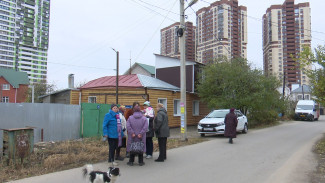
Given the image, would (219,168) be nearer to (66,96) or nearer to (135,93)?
(135,93)

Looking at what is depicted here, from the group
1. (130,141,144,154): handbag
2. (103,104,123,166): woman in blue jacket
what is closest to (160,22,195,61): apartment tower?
(103,104,123,166): woman in blue jacket

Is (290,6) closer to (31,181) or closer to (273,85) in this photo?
(273,85)

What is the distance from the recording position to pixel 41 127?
448 inches

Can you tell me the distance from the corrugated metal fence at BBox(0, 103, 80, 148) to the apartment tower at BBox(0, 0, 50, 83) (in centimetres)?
10866

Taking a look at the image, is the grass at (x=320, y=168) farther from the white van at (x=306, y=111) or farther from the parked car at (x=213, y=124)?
the white van at (x=306, y=111)

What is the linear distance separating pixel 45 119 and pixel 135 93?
7.67 m

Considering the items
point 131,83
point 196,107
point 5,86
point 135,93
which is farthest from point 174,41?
point 5,86

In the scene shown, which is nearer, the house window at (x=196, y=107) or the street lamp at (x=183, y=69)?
the street lamp at (x=183, y=69)

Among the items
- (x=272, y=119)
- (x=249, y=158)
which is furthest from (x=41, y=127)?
Result: (x=272, y=119)

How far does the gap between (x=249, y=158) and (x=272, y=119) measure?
18389 mm

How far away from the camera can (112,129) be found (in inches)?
276

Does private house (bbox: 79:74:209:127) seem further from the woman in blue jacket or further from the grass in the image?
the grass

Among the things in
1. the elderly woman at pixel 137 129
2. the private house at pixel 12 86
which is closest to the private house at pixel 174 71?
the elderly woman at pixel 137 129

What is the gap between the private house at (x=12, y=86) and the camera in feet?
178
